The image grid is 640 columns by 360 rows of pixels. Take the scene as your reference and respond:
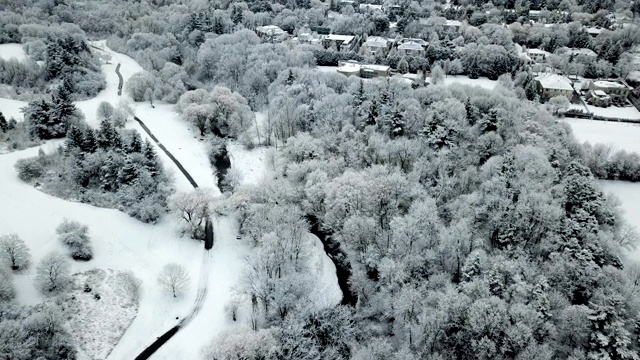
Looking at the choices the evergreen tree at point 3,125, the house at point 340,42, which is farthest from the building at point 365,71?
the evergreen tree at point 3,125

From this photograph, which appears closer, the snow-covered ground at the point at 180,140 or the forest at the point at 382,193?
the forest at the point at 382,193

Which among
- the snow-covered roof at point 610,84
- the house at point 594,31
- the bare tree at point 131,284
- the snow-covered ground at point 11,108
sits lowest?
the snow-covered ground at point 11,108

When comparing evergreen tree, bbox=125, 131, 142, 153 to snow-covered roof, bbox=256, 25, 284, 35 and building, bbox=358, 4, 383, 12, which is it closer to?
snow-covered roof, bbox=256, 25, 284, 35

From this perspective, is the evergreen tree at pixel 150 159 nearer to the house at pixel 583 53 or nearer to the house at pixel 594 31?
the house at pixel 583 53

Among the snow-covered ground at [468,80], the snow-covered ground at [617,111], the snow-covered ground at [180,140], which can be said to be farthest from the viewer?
the snow-covered ground at [468,80]

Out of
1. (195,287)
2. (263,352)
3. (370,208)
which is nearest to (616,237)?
(370,208)

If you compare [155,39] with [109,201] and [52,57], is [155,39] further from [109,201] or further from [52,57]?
[109,201]
